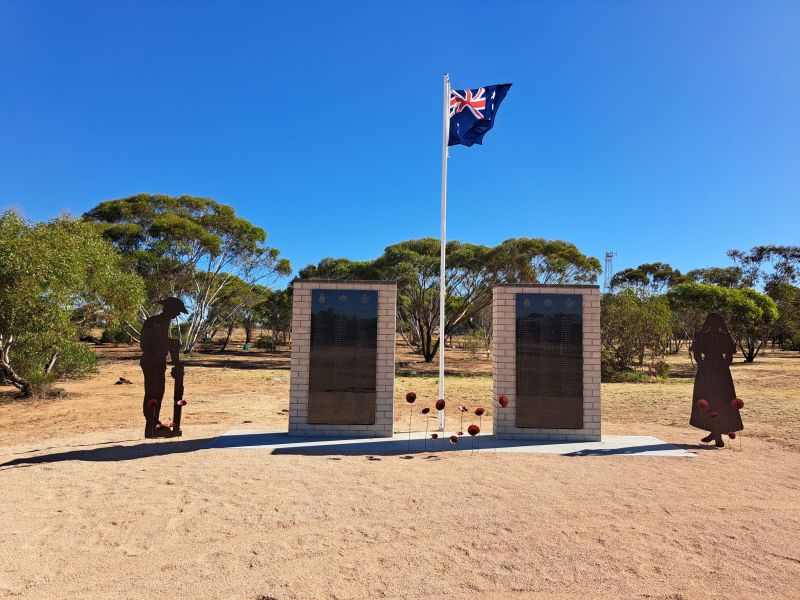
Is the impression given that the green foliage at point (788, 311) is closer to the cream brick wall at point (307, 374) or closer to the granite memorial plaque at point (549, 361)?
the granite memorial plaque at point (549, 361)

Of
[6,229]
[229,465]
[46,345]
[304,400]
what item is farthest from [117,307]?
[229,465]

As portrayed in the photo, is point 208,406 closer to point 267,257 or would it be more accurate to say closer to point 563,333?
point 563,333

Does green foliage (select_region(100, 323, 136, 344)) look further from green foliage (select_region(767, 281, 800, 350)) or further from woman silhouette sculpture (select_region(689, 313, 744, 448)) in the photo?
green foliage (select_region(767, 281, 800, 350))

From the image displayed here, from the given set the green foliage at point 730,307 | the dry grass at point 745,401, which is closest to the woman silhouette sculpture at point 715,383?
the dry grass at point 745,401

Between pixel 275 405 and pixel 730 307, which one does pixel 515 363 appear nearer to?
pixel 275 405

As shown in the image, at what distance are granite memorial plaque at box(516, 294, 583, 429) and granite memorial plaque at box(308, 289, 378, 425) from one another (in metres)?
2.63

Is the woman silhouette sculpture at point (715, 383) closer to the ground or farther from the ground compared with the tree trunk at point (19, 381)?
farther from the ground

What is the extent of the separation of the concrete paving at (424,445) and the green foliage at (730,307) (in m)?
25.8

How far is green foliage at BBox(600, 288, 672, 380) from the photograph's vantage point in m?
22.6

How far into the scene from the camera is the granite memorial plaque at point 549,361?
27.7 ft

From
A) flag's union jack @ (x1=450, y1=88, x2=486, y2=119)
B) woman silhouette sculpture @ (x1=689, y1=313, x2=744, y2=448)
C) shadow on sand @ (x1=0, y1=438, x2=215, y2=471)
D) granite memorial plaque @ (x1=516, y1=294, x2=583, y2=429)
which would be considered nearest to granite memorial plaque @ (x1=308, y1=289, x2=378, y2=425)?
shadow on sand @ (x1=0, y1=438, x2=215, y2=471)

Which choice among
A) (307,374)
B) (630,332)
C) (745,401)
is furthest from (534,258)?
(307,374)

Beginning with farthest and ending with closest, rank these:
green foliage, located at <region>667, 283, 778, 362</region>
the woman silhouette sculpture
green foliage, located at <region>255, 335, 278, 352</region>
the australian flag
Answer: green foliage, located at <region>255, 335, 278, 352</region>, green foliage, located at <region>667, 283, 778, 362</region>, the australian flag, the woman silhouette sculpture

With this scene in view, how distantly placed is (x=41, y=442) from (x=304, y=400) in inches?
182
